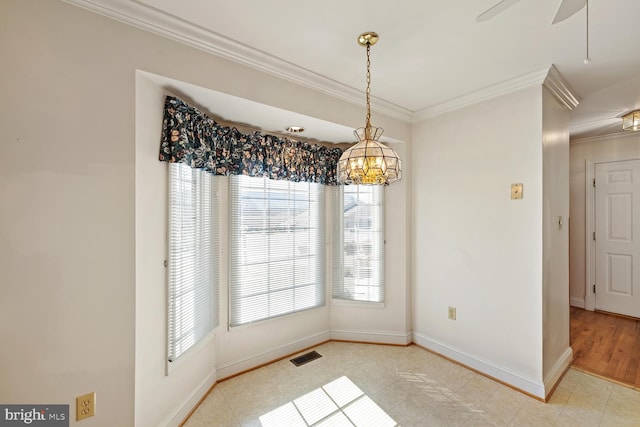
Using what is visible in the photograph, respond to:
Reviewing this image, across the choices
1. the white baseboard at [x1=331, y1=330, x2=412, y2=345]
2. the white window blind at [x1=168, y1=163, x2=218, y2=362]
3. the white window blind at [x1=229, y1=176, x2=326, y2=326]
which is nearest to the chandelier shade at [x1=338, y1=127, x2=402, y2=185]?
the white window blind at [x1=168, y1=163, x2=218, y2=362]

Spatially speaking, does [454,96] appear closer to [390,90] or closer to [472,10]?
[390,90]

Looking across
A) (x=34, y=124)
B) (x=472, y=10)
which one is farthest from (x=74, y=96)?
(x=472, y=10)

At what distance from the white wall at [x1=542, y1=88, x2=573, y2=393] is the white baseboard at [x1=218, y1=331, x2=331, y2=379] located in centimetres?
208

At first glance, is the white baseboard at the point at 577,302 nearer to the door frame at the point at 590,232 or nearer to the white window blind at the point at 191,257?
the door frame at the point at 590,232

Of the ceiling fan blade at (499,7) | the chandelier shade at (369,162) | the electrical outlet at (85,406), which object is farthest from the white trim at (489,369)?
the electrical outlet at (85,406)

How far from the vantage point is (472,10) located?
1.52 meters

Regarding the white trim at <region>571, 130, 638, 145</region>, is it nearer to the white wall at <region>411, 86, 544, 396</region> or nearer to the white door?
the white door

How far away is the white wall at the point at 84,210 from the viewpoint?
4.10ft

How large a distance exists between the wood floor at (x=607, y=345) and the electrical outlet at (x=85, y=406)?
12.8ft

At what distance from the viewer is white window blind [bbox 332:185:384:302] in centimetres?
315

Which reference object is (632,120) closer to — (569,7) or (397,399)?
(569,7)

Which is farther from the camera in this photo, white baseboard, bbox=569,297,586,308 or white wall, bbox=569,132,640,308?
white baseboard, bbox=569,297,586,308

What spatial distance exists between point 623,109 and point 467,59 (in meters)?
2.36

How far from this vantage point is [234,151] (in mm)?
2424
